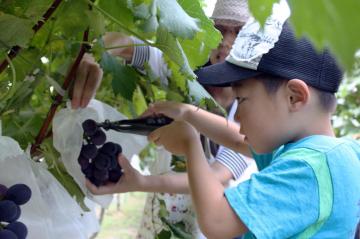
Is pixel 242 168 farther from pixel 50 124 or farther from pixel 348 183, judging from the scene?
pixel 50 124

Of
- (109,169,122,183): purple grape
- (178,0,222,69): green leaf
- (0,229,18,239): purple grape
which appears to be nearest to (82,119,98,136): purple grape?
(109,169,122,183): purple grape

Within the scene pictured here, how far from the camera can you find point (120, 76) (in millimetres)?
864

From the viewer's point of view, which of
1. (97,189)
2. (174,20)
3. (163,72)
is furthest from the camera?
(163,72)

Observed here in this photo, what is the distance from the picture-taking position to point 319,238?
28.7 inches

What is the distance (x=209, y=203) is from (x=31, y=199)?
271mm

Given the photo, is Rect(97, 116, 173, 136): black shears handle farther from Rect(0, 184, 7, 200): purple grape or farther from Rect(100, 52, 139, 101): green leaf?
Rect(0, 184, 7, 200): purple grape

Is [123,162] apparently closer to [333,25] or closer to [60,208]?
[60,208]

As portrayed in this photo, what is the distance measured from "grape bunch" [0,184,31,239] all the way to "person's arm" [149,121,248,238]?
29 cm

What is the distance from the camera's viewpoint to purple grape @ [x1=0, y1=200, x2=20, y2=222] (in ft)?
1.76

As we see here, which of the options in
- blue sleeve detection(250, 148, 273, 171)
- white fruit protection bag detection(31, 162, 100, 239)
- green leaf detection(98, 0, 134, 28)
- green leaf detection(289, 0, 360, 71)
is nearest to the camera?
A: green leaf detection(289, 0, 360, 71)

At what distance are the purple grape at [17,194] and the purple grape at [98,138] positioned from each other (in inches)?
9.4

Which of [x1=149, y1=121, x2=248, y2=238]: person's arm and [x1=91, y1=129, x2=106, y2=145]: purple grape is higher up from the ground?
[x1=91, y1=129, x2=106, y2=145]: purple grape

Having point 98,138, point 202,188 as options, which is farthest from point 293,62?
point 98,138

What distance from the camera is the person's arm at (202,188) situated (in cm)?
A: 73
